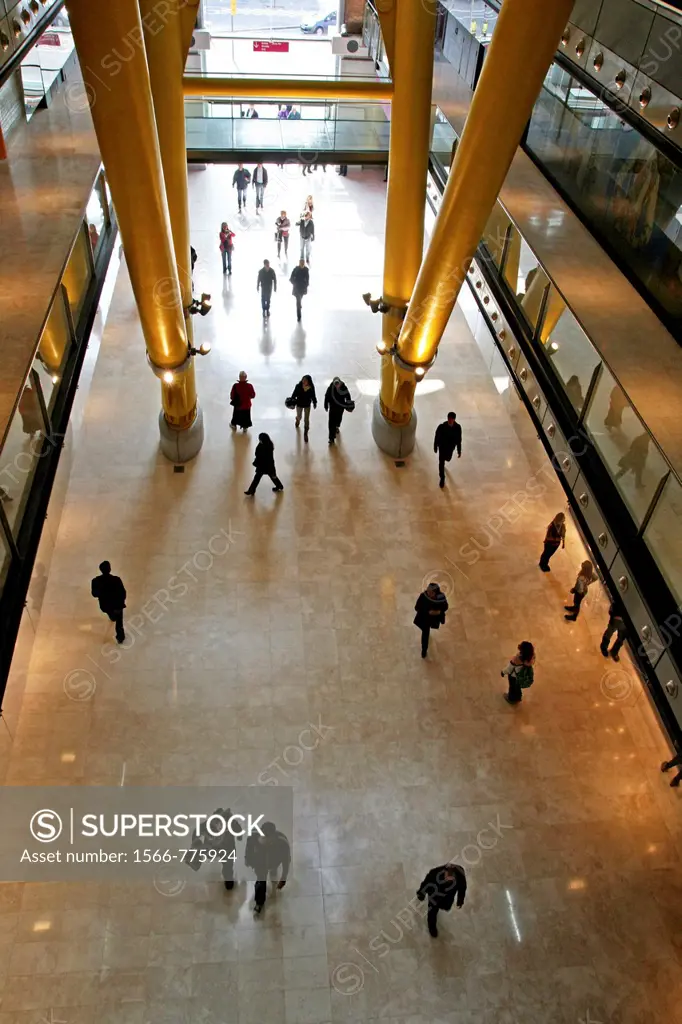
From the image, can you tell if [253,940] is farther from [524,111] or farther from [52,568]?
[524,111]

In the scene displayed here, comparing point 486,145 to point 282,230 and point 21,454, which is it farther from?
point 282,230

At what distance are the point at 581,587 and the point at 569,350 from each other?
142 inches

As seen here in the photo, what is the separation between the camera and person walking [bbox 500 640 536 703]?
32.6 feet

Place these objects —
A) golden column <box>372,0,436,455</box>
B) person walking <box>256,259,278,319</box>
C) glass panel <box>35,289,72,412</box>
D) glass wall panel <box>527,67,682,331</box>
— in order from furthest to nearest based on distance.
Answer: person walking <box>256,259,278,319</box>
golden column <box>372,0,436,455</box>
glass panel <box>35,289,72,412</box>
glass wall panel <box>527,67,682,331</box>

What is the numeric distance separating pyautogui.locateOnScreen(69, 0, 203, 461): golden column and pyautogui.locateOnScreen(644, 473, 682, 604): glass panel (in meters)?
7.49

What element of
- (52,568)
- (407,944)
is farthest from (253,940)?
(52,568)

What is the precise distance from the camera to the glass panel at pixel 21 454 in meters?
8.93

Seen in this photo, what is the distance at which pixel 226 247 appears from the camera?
64.4 ft

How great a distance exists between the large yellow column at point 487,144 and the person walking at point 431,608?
469 centimetres

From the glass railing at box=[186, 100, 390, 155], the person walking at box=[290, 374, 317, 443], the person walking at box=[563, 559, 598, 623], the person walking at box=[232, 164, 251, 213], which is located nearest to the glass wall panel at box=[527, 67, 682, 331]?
the person walking at box=[563, 559, 598, 623]

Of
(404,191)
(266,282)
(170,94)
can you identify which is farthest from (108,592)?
(266,282)

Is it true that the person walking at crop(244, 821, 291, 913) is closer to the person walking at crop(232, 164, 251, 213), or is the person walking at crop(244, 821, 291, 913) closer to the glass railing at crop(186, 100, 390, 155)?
the glass railing at crop(186, 100, 390, 155)

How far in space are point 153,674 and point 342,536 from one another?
13.2 ft

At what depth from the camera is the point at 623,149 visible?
11.0 metres
